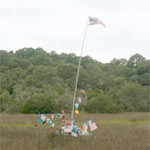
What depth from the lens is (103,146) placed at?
29.1 feet

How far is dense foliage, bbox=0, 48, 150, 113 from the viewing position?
35594mm

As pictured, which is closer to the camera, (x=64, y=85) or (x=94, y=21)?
(x=94, y=21)

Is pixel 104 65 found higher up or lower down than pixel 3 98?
higher up

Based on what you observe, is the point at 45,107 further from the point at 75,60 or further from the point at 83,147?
the point at 75,60

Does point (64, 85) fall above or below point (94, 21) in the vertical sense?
A: above

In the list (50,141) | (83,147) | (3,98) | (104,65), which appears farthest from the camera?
(104,65)

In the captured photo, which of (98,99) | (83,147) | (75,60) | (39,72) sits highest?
(75,60)

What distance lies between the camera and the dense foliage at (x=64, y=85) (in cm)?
3559

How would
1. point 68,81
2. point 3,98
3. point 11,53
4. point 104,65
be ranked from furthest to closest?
1. point 11,53
2. point 104,65
3. point 68,81
4. point 3,98

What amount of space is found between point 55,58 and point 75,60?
23.0ft

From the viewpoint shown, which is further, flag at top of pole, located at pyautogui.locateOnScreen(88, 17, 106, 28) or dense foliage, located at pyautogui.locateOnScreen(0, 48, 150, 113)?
dense foliage, located at pyautogui.locateOnScreen(0, 48, 150, 113)

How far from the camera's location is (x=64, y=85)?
49344 mm

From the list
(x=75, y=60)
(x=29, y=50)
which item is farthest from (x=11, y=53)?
(x=75, y=60)

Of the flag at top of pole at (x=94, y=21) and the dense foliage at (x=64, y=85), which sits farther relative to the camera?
the dense foliage at (x=64, y=85)
